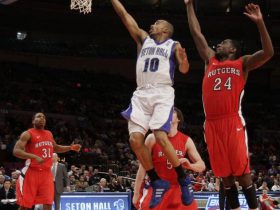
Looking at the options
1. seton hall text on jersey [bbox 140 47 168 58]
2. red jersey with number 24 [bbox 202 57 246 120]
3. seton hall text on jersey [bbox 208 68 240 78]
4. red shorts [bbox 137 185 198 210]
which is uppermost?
seton hall text on jersey [bbox 140 47 168 58]

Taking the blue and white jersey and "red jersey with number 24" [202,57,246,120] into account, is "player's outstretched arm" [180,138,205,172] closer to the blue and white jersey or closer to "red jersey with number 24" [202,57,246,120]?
"red jersey with number 24" [202,57,246,120]

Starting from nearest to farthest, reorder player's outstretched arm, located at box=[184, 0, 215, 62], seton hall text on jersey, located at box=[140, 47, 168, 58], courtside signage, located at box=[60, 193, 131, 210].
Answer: seton hall text on jersey, located at box=[140, 47, 168, 58], player's outstretched arm, located at box=[184, 0, 215, 62], courtside signage, located at box=[60, 193, 131, 210]

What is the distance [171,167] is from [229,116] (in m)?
0.99

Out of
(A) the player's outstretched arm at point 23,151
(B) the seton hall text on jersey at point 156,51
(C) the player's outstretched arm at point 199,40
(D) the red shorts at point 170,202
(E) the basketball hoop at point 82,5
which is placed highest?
(E) the basketball hoop at point 82,5

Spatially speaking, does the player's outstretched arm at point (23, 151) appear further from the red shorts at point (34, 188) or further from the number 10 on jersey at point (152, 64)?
the number 10 on jersey at point (152, 64)

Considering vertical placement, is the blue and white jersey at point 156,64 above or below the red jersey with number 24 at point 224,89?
above

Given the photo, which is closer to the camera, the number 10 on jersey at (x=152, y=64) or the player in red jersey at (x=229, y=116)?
the player in red jersey at (x=229, y=116)

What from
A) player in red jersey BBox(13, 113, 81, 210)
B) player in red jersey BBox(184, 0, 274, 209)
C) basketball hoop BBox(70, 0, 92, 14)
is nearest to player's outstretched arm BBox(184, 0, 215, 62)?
player in red jersey BBox(184, 0, 274, 209)

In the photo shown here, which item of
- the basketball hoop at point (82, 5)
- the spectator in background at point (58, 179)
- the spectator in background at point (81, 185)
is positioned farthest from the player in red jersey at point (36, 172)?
the spectator in background at point (81, 185)

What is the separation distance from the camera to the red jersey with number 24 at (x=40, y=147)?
10578mm

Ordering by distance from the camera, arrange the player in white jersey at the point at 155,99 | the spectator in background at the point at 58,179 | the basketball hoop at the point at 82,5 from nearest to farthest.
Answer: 1. the player in white jersey at the point at 155,99
2. the basketball hoop at the point at 82,5
3. the spectator in background at the point at 58,179

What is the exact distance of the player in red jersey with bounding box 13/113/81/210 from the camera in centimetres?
1046

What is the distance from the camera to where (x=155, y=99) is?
6973mm

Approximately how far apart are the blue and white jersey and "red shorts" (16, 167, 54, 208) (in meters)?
4.09
